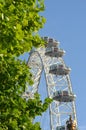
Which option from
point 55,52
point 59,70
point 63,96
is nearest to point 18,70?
point 63,96

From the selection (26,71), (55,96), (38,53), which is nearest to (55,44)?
(38,53)

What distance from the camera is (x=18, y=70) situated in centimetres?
1809

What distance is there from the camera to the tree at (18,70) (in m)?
15.6

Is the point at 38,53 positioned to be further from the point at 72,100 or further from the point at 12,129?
the point at 12,129

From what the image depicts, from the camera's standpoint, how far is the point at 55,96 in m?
77.7

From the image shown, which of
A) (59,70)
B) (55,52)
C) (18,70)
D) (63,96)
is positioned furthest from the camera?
(55,52)

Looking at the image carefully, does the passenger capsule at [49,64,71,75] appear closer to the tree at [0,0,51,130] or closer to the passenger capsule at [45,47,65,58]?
the passenger capsule at [45,47,65,58]

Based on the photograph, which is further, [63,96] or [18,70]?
[63,96]

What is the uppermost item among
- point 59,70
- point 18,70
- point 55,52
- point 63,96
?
point 55,52

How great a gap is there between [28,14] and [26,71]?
2190mm

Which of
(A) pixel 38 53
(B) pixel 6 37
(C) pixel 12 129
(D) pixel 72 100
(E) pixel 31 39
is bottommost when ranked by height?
(C) pixel 12 129

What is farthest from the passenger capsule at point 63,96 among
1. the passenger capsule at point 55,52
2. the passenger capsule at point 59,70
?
the passenger capsule at point 55,52

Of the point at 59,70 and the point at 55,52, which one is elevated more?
the point at 55,52

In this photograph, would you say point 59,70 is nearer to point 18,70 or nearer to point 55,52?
point 55,52
